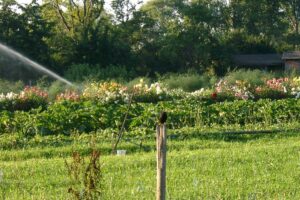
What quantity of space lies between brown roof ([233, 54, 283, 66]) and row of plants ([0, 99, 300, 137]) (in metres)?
30.6

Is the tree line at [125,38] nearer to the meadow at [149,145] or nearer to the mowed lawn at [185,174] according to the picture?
the meadow at [149,145]

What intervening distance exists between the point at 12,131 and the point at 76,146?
2.05m

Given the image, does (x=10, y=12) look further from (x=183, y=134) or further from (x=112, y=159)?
(x=112, y=159)

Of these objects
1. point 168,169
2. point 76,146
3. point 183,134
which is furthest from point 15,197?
point 183,134

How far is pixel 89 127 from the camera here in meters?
13.2

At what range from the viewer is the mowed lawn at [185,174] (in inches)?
267

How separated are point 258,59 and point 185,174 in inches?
1568

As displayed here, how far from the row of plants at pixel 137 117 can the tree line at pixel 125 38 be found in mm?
20954

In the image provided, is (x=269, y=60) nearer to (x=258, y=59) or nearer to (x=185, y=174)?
(x=258, y=59)

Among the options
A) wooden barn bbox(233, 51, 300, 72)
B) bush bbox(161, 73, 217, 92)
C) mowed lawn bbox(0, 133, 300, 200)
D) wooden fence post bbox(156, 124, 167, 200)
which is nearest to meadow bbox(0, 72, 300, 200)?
mowed lawn bbox(0, 133, 300, 200)

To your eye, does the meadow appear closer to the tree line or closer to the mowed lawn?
the mowed lawn

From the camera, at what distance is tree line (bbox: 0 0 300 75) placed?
3731 centimetres

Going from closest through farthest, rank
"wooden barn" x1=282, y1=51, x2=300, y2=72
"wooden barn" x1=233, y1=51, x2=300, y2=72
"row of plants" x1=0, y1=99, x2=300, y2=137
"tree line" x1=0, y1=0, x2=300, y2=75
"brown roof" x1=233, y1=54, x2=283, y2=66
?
"row of plants" x1=0, y1=99, x2=300, y2=137
"tree line" x1=0, y1=0, x2=300, y2=75
"wooden barn" x1=282, y1=51, x2=300, y2=72
"wooden barn" x1=233, y1=51, x2=300, y2=72
"brown roof" x1=233, y1=54, x2=283, y2=66

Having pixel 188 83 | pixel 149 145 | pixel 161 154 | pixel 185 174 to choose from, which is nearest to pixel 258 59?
pixel 188 83
